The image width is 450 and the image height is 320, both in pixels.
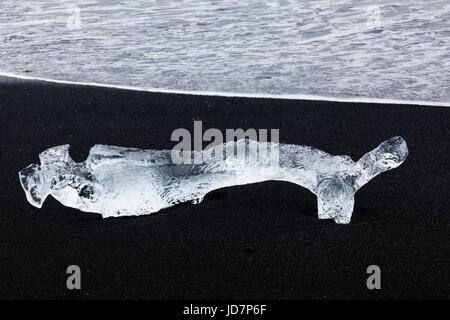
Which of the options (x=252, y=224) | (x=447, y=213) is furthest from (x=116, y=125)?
(x=447, y=213)

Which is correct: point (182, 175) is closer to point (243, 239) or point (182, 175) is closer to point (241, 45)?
point (243, 239)

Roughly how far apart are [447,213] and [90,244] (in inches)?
41.5

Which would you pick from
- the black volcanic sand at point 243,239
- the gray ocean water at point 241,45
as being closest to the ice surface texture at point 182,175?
the black volcanic sand at point 243,239

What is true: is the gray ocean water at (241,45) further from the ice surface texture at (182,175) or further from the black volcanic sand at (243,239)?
the ice surface texture at (182,175)

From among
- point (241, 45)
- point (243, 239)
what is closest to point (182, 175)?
point (243, 239)

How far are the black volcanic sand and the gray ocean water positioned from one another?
116 centimetres

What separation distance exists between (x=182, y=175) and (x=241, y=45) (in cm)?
262

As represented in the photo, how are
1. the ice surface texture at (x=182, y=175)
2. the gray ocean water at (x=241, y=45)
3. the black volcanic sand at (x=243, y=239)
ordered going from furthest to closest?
1. the gray ocean water at (x=241, y=45)
2. the ice surface texture at (x=182, y=175)
3. the black volcanic sand at (x=243, y=239)

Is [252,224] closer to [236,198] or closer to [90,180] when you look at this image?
[236,198]

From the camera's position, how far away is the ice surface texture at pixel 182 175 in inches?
88.0

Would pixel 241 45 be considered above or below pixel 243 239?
above

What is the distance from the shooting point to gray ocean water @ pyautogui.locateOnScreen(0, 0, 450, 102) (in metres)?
4.11

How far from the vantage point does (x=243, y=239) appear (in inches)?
84.9

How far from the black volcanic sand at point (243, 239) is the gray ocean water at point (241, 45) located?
116 centimetres
